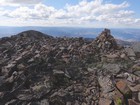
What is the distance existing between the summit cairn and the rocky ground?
49cm

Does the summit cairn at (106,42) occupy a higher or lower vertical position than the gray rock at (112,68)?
higher

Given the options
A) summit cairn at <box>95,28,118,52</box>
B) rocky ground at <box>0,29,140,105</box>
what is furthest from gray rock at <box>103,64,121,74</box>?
summit cairn at <box>95,28,118,52</box>

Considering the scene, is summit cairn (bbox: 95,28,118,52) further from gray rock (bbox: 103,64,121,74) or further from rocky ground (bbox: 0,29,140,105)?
gray rock (bbox: 103,64,121,74)

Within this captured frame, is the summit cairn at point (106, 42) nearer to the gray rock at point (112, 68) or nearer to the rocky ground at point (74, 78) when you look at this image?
the rocky ground at point (74, 78)

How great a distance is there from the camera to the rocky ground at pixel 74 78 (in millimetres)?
21781

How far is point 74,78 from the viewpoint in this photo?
85.3ft

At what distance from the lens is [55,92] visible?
23203 mm

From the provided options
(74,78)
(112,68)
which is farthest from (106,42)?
(74,78)

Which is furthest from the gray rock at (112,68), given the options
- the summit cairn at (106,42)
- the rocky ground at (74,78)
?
the summit cairn at (106,42)

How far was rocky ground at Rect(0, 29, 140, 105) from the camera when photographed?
21.8 metres

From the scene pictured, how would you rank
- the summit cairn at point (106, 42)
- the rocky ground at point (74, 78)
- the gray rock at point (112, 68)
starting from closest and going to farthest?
the rocky ground at point (74, 78) < the gray rock at point (112, 68) < the summit cairn at point (106, 42)

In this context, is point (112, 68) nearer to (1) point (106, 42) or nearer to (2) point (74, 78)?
(2) point (74, 78)

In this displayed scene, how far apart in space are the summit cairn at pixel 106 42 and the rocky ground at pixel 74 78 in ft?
1.60

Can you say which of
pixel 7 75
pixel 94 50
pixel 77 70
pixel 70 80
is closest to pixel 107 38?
pixel 94 50
